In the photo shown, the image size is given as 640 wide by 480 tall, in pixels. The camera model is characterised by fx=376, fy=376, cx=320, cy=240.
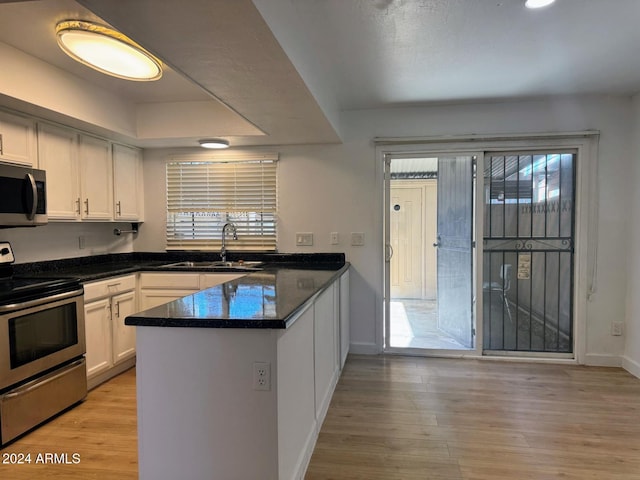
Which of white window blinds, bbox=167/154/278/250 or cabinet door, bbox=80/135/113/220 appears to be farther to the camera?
white window blinds, bbox=167/154/278/250

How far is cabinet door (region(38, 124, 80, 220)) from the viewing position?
2.79m

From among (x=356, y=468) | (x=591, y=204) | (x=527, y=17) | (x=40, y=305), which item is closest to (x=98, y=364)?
(x=40, y=305)

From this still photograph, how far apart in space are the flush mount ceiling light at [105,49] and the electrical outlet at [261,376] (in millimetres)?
1712

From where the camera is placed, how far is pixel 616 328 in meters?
Answer: 3.43

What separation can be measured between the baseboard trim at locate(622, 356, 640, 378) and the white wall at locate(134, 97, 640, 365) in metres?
0.06

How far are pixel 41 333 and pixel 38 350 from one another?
0.34 ft

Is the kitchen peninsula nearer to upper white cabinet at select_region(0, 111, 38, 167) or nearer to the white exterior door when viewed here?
upper white cabinet at select_region(0, 111, 38, 167)

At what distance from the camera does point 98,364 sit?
297 centimetres

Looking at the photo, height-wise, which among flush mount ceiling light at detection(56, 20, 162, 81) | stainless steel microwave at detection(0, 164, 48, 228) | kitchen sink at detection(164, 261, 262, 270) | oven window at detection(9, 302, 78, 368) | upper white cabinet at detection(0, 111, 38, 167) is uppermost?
flush mount ceiling light at detection(56, 20, 162, 81)

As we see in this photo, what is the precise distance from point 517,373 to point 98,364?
3.49 metres

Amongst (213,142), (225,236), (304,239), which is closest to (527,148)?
(304,239)

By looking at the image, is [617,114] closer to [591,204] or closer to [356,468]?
[591,204]

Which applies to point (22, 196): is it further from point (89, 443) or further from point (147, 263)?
point (89, 443)

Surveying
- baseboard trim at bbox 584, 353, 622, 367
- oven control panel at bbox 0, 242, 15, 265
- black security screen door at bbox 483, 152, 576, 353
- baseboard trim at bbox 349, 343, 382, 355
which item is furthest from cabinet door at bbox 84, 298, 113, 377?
baseboard trim at bbox 584, 353, 622, 367
